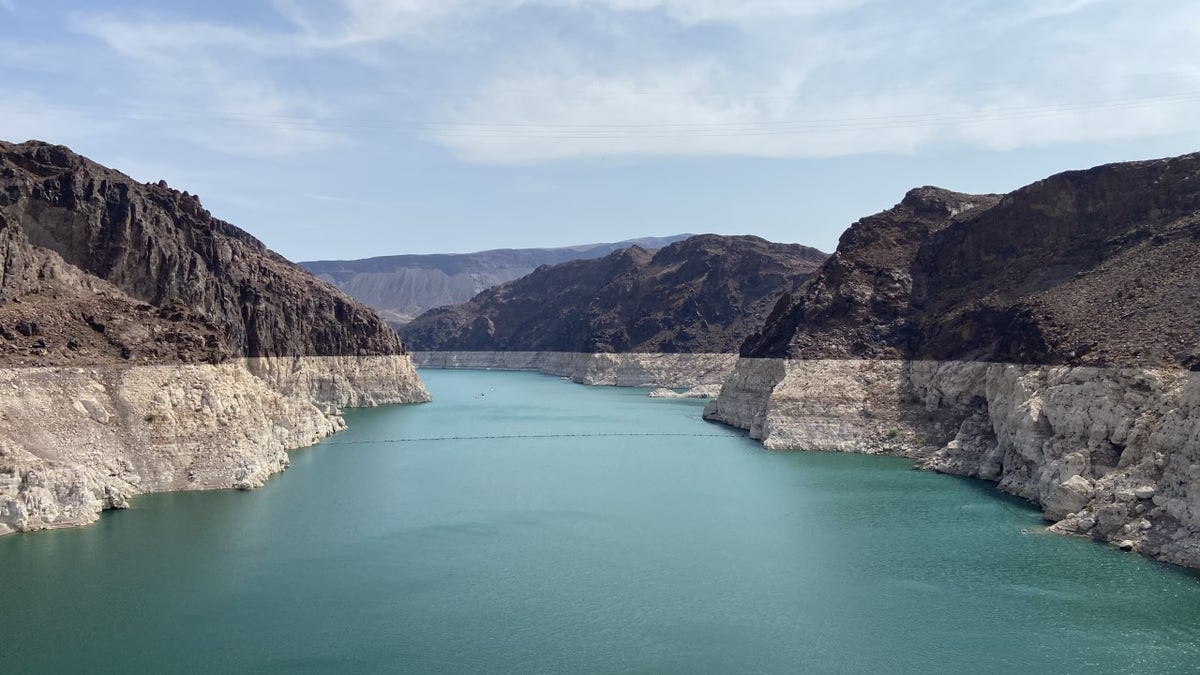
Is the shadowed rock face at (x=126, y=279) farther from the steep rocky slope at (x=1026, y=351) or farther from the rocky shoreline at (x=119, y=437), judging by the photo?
the steep rocky slope at (x=1026, y=351)

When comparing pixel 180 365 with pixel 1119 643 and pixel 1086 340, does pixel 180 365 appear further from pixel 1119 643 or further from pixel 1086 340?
pixel 1086 340

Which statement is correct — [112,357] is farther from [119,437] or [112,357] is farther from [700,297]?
[700,297]

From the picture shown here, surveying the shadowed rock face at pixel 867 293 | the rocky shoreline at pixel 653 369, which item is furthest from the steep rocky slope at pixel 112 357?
the rocky shoreline at pixel 653 369

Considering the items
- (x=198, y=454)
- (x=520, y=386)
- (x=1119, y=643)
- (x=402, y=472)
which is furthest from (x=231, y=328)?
(x=520, y=386)

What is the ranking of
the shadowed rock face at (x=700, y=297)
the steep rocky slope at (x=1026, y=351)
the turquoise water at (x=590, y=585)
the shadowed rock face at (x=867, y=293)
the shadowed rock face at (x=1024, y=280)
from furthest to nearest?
the shadowed rock face at (x=700, y=297), the shadowed rock face at (x=867, y=293), the shadowed rock face at (x=1024, y=280), the steep rocky slope at (x=1026, y=351), the turquoise water at (x=590, y=585)

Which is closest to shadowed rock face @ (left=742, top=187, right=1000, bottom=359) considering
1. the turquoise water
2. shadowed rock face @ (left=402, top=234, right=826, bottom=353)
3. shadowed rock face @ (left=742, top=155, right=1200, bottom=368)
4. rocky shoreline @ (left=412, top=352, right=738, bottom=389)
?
shadowed rock face @ (left=742, top=155, right=1200, bottom=368)

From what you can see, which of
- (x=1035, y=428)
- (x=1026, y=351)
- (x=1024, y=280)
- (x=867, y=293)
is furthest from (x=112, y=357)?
(x=1024, y=280)
